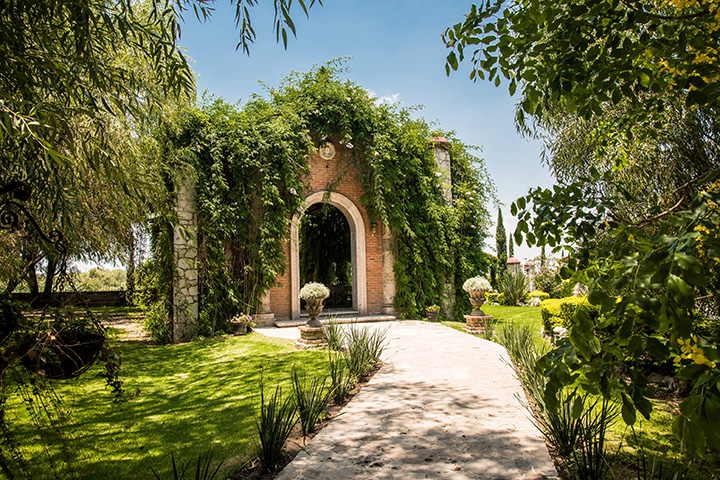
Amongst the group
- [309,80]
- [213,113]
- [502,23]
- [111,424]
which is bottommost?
[111,424]

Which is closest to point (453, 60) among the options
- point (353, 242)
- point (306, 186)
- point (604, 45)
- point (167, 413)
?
point (604, 45)

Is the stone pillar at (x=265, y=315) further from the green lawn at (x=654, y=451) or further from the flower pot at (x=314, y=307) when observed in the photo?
the green lawn at (x=654, y=451)

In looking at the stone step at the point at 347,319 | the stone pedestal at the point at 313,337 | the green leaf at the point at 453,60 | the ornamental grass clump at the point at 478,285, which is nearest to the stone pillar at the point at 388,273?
the stone step at the point at 347,319

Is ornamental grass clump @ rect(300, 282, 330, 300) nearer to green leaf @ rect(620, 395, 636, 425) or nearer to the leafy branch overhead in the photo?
the leafy branch overhead

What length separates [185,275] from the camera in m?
9.22

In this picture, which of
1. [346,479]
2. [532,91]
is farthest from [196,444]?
[532,91]

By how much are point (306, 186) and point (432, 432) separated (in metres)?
8.42

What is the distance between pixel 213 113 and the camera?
10.1 metres

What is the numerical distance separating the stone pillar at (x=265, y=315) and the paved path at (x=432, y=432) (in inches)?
211

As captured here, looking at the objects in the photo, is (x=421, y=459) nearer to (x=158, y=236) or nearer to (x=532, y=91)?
(x=532, y=91)

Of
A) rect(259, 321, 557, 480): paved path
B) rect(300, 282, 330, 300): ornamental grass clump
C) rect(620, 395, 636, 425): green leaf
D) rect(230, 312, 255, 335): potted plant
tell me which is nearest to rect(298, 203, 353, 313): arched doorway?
rect(230, 312, 255, 335): potted plant

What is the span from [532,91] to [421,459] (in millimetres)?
2418

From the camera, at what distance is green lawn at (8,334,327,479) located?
10.8ft

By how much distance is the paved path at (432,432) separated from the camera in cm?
275
